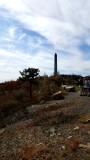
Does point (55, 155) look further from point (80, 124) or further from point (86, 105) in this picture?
point (86, 105)

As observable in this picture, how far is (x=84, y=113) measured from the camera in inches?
629

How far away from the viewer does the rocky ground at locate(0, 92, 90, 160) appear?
1021 cm

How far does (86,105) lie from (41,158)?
9116 mm

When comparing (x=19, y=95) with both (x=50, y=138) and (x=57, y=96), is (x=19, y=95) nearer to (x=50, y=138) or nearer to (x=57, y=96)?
(x=57, y=96)

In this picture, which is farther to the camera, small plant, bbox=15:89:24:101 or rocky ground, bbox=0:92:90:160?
small plant, bbox=15:89:24:101

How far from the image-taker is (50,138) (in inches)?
471

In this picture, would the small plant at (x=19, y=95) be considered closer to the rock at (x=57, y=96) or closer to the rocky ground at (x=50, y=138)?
the rock at (x=57, y=96)

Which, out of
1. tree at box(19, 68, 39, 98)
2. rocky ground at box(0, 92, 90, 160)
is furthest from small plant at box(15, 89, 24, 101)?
rocky ground at box(0, 92, 90, 160)

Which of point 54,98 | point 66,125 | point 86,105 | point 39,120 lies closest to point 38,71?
point 54,98

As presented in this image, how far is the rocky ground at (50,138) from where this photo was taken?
10211mm

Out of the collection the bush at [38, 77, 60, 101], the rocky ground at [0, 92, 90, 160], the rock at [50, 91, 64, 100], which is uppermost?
the bush at [38, 77, 60, 101]

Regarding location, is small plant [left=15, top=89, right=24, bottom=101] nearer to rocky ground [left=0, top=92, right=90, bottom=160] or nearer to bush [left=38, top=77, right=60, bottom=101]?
bush [left=38, top=77, right=60, bottom=101]

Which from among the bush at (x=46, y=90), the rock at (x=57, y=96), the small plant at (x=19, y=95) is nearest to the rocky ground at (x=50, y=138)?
the rock at (x=57, y=96)

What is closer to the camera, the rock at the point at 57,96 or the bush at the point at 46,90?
the rock at the point at 57,96
